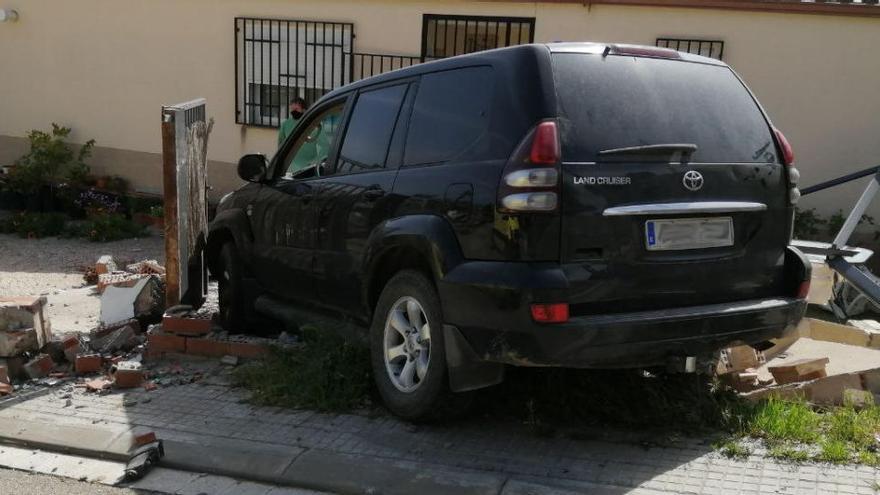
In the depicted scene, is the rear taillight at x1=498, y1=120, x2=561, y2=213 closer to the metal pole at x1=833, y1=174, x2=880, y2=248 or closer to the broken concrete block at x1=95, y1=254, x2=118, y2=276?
the metal pole at x1=833, y1=174, x2=880, y2=248

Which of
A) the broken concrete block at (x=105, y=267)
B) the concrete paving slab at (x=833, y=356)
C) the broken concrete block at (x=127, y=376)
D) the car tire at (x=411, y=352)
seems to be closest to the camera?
the car tire at (x=411, y=352)

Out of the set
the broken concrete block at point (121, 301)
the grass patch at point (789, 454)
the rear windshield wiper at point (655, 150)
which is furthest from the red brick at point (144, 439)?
the grass patch at point (789, 454)

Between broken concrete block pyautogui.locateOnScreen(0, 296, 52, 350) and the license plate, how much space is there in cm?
410

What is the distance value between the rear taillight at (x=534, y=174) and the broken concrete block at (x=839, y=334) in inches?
120

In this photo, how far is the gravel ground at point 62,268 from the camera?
7707mm

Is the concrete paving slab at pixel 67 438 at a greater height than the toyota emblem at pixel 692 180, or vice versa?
the toyota emblem at pixel 692 180

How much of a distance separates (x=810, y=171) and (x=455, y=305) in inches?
271

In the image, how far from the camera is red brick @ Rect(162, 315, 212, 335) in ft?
20.1

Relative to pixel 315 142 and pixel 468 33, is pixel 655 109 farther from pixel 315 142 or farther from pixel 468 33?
pixel 468 33

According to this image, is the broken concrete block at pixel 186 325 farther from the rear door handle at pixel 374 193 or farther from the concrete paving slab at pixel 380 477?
the concrete paving slab at pixel 380 477

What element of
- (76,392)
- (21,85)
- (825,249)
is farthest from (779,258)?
(21,85)

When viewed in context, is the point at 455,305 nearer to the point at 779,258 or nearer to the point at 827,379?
the point at 779,258

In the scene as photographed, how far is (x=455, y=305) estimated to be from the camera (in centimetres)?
419

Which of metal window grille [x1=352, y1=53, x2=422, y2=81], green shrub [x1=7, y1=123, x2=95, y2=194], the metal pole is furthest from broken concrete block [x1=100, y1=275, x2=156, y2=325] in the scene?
green shrub [x1=7, y1=123, x2=95, y2=194]
